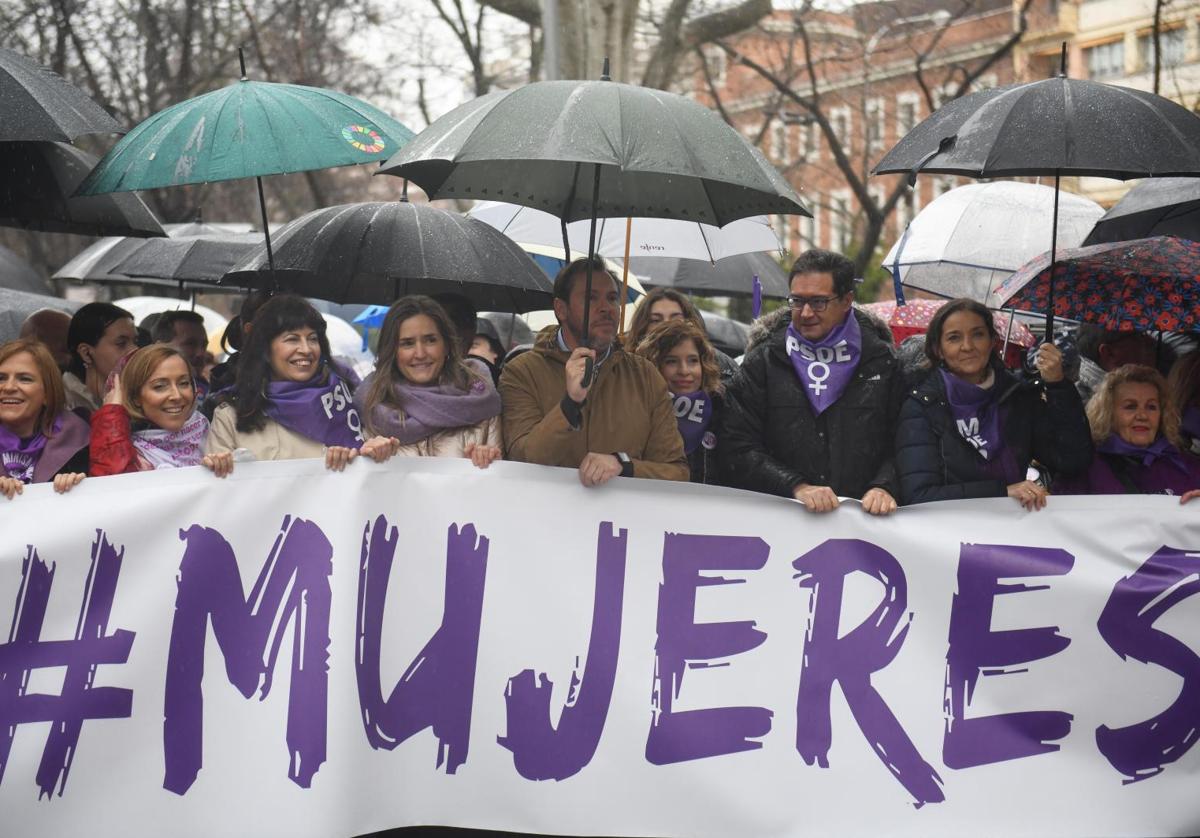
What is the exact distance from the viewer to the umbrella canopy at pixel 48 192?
551 cm

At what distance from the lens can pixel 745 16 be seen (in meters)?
15.4

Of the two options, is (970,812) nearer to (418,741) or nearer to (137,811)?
(418,741)

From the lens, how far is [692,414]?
201 inches

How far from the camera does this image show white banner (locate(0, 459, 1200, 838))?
13.6ft

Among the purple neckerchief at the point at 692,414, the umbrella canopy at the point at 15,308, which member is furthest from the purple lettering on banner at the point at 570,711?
the umbrella canopy at the point at 15,308

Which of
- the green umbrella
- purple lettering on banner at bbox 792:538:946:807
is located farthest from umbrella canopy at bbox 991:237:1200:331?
the green umbrella

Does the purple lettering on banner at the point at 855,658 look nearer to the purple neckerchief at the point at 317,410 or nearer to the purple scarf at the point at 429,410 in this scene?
the purple scarf at the point at 429,410

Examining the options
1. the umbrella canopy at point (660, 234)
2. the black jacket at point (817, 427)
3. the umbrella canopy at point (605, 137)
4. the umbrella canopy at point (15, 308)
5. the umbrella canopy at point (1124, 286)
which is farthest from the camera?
the umbrella canopy at point (15, 308)

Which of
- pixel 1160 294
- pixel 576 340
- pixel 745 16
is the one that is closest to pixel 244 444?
pixel 576 340

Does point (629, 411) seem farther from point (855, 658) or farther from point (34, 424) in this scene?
point (34, 424)

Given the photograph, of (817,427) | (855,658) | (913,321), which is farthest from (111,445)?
(913,321)

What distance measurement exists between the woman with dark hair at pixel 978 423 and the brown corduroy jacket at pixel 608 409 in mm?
759

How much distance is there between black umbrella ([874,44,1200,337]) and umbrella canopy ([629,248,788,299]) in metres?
3.19

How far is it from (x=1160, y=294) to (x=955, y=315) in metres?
1.01
